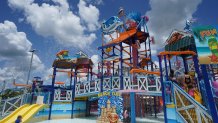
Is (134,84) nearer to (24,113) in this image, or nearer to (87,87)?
(87,87)

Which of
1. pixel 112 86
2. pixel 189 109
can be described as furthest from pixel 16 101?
pixel 189 109

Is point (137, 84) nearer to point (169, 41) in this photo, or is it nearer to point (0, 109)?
point (169, 41)

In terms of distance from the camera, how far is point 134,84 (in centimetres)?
1401

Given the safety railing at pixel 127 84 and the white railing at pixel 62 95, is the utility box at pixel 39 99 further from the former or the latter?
the safety railing at pixel 127 84

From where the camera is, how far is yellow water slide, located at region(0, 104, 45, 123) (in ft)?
49.4

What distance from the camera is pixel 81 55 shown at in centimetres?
2178

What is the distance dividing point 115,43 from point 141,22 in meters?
3.70

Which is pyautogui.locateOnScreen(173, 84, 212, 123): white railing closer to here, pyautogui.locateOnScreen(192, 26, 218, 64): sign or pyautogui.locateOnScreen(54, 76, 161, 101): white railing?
pyautogui.locateOnScreen(192, 26, 218, 64): sign

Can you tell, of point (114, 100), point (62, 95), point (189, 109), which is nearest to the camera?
point (189, 109)

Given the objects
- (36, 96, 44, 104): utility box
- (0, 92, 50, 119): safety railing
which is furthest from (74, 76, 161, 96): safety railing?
(0, 92, 50, 119): safety railing

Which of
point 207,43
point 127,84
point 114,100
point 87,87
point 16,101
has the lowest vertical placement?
point 16,101

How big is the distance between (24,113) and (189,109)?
14.4 meters

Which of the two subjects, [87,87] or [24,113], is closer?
[24,113]

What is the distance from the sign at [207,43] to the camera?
6.19m
